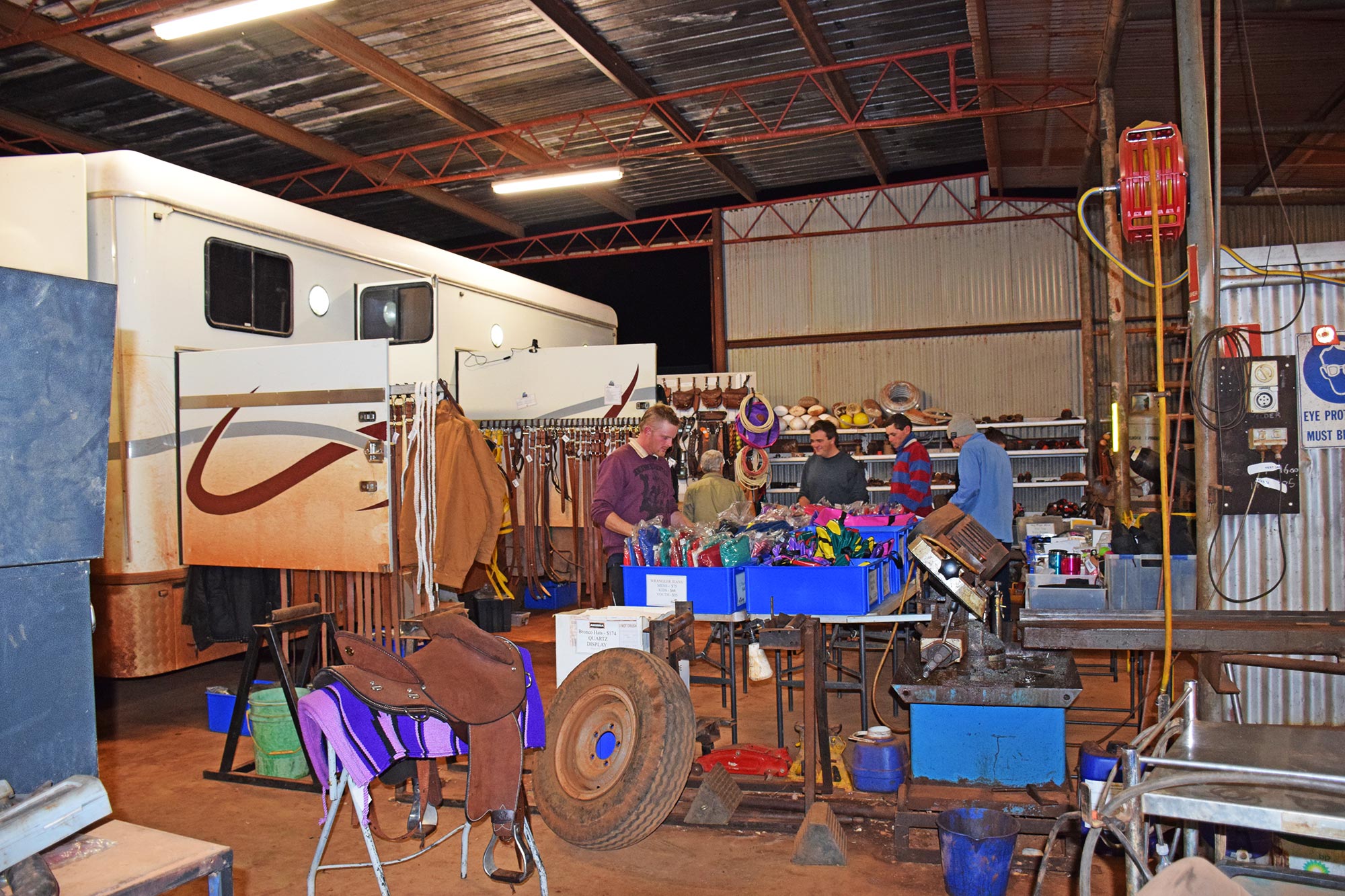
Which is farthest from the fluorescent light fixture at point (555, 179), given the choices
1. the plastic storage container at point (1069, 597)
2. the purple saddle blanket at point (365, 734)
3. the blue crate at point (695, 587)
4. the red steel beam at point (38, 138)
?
the purple saddle blanket at point (365, 734)

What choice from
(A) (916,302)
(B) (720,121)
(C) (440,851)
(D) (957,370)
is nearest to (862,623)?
(C) (440,851)

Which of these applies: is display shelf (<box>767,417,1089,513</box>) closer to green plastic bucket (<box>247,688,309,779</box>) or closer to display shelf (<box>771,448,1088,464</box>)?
display shelf (<box>771,448,1088,464</box>)

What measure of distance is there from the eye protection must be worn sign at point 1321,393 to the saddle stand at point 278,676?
182 inches

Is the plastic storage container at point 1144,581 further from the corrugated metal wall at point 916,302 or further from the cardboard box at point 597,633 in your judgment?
the corrugated metal wall at point 916,302

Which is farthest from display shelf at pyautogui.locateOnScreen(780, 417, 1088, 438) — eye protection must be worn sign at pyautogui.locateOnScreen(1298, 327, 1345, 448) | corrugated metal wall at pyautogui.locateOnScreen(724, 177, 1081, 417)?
eye protection must be worn sign at pyautogui.locateOnScreen(1298, 327, 1345, 448)

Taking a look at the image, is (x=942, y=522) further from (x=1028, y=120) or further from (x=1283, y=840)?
(x=1028, y=120)

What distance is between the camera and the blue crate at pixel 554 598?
31.3 ft

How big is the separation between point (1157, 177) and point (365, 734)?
3682 millimetres

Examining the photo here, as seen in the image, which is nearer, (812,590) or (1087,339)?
(812,590)

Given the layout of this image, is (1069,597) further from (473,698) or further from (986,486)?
(473,698)

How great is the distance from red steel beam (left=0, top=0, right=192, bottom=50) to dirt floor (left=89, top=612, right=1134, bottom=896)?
549 centimetres

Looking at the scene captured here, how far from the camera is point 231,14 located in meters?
6.95

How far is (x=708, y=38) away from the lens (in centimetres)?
958

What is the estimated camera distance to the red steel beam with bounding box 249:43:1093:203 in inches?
384
